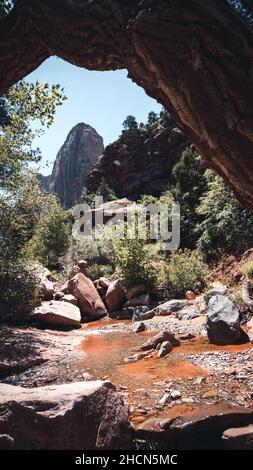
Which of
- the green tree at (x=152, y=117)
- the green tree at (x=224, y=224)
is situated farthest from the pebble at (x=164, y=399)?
the green tree at (x=152, y=117)

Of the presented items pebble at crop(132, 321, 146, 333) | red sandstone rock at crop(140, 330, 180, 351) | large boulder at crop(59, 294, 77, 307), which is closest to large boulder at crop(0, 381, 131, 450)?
red sandstone rock at crop(140, 330, 180, 351)

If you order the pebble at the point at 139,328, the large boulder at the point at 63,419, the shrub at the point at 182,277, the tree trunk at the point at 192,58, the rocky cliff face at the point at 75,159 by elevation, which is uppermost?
the rocky cliff face at the point at 75,159

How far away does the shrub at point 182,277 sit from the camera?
45.5ft

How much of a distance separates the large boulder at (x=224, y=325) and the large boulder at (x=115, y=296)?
665 cm

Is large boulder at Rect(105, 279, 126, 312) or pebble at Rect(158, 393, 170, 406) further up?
large boulder at Rect(105, 279, 126, 312)

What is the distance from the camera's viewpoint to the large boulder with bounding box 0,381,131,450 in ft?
10.4

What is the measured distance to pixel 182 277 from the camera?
549 inches

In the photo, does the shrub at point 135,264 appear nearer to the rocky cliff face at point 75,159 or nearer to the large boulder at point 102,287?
the large boulder at point 102,287

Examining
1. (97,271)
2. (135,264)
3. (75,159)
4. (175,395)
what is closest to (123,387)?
(175,395)

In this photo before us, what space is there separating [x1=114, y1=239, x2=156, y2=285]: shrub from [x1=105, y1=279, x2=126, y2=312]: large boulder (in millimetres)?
498

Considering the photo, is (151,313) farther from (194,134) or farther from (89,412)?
(194,134)

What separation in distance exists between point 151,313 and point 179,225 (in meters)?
9.27

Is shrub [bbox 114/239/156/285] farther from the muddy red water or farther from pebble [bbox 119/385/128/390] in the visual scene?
pebble [bbox 119/385/128/390]

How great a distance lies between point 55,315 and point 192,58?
10945 mm
